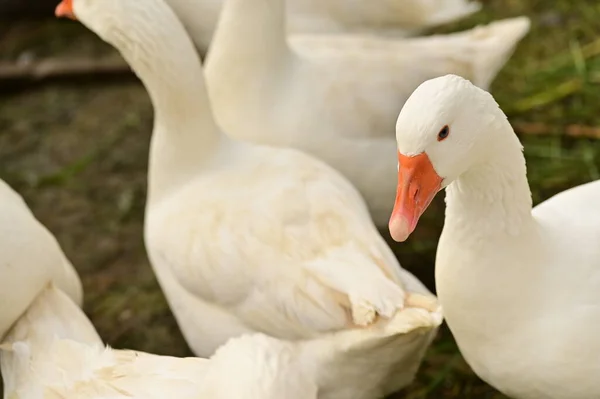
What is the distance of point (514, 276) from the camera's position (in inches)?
69.0

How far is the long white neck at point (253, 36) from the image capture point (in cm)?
246

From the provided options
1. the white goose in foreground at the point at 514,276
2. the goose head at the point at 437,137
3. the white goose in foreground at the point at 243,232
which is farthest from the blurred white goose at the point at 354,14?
the goose head at the point at 437,137

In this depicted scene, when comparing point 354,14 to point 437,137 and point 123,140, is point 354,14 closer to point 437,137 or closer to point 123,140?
point 123,140

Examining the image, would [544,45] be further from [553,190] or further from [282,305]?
[282,305]

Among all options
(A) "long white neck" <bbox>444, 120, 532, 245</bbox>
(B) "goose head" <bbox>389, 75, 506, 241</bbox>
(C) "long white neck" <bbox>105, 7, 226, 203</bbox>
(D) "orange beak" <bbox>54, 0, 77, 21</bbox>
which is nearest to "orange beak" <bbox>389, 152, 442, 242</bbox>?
(B) "goose head" <bbox>389, 75, 506, 241</bbox>

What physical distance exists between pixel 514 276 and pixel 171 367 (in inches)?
32.1

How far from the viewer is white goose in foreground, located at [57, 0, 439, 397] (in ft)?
6.55

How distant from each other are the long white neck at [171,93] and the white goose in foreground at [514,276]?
0.83m

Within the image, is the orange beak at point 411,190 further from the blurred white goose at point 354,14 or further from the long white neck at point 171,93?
the blurred white goose at point 354,14

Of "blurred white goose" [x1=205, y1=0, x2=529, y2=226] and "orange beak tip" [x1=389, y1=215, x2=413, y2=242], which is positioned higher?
"orange beak tip" [x1=389, y1=215, x2=413, y2=242]

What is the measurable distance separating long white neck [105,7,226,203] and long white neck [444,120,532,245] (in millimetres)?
833

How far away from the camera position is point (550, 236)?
179 cm

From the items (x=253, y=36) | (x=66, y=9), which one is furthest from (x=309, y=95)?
(x=66, y=9)

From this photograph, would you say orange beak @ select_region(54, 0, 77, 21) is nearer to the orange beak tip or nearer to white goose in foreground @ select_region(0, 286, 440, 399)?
white goose in foreground @ select_region(0, 286, 440, 399)
